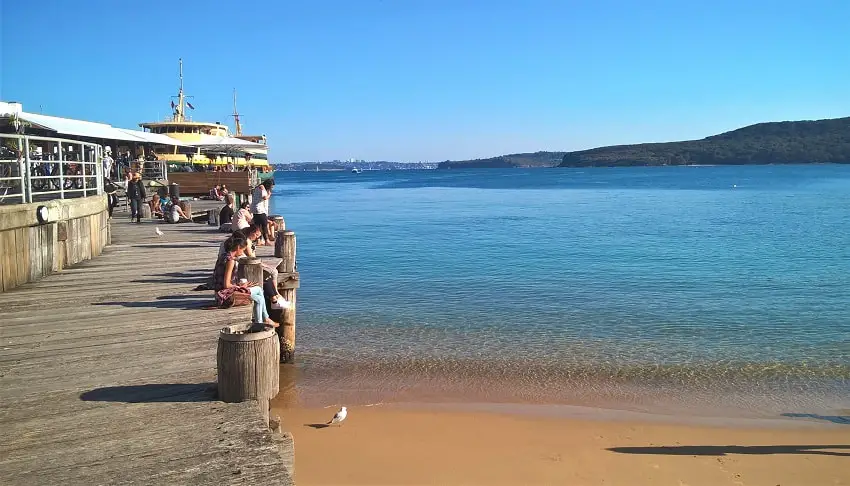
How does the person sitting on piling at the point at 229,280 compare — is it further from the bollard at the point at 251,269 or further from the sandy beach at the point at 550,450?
the sandy beach at the point at 550,450

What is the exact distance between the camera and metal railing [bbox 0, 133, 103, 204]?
10.4 m

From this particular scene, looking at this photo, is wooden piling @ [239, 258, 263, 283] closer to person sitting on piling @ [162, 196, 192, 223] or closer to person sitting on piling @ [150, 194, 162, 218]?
person sitting on piling @ [162, 196, 192, 223]

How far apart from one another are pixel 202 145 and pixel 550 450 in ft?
103

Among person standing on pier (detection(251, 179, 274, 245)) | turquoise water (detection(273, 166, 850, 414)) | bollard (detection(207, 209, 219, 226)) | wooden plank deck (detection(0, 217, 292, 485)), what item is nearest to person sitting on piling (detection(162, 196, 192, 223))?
bollard (detection(207, 209, 219, 226))

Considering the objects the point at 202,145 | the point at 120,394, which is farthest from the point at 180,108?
the point at 120,394

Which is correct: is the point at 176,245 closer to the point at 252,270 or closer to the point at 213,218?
the point at 213,218

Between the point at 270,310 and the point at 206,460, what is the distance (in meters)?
5.81

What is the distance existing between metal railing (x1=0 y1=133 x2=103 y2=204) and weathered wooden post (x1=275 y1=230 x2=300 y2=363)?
365 centimetres

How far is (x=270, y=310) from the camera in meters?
10.1

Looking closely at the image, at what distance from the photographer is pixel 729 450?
26.1 ft

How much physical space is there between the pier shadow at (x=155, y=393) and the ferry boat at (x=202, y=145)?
30.6m

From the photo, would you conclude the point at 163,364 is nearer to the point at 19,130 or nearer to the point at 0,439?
the point at 0,439

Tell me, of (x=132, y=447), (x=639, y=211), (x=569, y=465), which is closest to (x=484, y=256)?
(x=569, y=465)

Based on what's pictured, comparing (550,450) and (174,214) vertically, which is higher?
(174,214)
